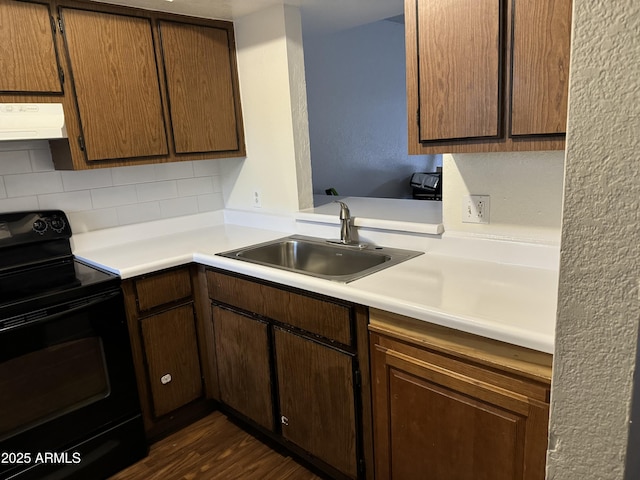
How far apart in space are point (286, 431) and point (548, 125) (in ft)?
4.98

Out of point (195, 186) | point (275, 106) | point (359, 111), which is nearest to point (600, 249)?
point (275, 106)

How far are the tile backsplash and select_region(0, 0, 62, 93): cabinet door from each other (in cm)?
36

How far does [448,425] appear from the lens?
4.42 feet

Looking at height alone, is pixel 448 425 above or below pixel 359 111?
below

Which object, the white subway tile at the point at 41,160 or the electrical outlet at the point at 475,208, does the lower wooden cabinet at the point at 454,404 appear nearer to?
the electrical outlet at the point at 475,208

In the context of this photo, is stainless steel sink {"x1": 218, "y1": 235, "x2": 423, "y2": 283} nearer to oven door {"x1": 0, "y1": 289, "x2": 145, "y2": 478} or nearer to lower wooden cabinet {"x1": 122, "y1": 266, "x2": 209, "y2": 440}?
lower wooden cabinet {"x1": 122, "y1": 266, "x2": 209, "y2": 440}

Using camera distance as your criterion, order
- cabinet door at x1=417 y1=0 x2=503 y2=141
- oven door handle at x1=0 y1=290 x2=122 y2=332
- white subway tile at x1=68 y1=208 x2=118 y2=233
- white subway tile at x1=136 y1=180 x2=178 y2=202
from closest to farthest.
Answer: cabinet door at x1=417 y1=0 x2=503 y2=141 → oven door handle at x1=0 y1=290 x2=122 y2=332 → white subway tile at x1=68 y1=208 x2=118 y2=233 → white subway tile at x1=136 y1=180 x2=178 y2=202

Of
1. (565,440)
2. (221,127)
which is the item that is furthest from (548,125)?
(221,127)

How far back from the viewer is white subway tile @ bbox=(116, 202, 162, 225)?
2.51 meters

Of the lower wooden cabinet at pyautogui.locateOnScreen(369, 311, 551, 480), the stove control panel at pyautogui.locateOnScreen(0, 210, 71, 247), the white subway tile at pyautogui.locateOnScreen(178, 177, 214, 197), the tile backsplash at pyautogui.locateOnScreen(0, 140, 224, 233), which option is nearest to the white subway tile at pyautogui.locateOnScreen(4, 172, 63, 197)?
the tile backsplash at pyautogui.locateOnScreen(0, 140, 224, 233)

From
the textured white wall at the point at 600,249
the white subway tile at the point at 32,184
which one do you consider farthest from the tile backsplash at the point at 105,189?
the textured white wall at the point at 600,249

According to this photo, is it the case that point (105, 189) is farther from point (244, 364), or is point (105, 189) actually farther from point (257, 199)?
point (244, 364)

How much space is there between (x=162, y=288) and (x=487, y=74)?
1.58 meters

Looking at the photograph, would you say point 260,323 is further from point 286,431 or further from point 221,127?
point 221,127
